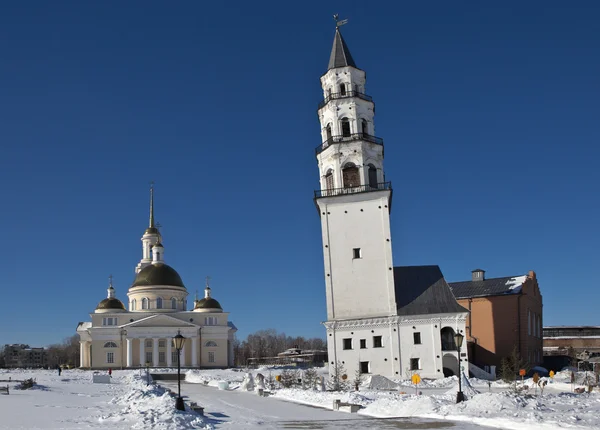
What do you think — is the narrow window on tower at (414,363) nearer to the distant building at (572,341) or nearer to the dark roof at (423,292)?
the dark roof at (423,292)

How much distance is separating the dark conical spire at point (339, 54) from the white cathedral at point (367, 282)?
2.16m

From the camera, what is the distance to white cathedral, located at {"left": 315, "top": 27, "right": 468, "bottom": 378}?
4181cm

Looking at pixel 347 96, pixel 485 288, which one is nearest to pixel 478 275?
pixel 485 288

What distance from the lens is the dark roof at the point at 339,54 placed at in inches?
1810

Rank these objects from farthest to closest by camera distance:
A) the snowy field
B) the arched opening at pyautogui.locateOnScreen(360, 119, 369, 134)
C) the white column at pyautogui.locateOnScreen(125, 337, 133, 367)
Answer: the white column at pyautogui.locateOnScreen(125, 337, 133, 367)
the arched opening at pyautogui.locateOnScreen(360, 119, 369, 134)
the snowy field

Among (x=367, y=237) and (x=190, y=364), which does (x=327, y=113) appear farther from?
(x=190, y=364)

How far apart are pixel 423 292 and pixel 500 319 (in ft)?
33.9

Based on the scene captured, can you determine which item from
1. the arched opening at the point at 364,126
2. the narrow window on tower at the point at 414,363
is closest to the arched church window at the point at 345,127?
the arched opening at the point at 364,126

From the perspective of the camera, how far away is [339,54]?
46500 millimetres

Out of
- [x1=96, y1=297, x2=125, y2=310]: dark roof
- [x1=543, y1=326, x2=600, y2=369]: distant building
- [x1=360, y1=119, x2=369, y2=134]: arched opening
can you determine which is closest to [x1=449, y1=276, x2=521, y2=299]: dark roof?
[x1=543, y1=326, x2=600, y2=369]: distant building

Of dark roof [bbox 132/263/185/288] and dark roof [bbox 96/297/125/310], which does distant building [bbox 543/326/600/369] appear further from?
dark roof [bbox 96/297/125/310]

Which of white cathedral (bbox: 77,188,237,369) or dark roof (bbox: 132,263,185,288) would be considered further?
dark roof (bbox: 132,263,185,288)

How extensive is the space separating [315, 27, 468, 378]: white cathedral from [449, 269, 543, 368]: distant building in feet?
28.0

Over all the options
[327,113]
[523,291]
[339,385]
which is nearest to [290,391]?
[339,385]
